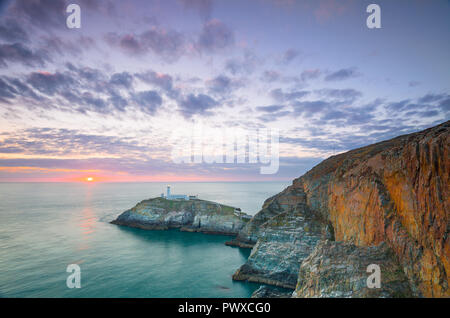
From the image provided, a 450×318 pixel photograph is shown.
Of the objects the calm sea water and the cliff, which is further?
the cliff

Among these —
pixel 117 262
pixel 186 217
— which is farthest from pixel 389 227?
pixel 186 217

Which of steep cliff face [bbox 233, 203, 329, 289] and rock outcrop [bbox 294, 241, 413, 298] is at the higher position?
rock outcrop [bbox 294, 241, 413, 298]

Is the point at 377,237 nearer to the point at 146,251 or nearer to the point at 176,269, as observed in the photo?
the point at 176,269

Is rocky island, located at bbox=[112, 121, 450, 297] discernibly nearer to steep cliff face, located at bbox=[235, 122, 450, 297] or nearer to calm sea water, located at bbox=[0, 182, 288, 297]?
steep cliff face, located at bbox=[235, 122, 450, 297]

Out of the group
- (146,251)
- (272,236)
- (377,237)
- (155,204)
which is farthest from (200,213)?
(377,237)

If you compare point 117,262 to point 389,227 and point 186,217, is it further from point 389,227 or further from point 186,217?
point 389,227

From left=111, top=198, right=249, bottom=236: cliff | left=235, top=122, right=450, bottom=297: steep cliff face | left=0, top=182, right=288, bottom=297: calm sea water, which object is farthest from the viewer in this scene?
left=111, top=198, right=249, bottom=236: cliff

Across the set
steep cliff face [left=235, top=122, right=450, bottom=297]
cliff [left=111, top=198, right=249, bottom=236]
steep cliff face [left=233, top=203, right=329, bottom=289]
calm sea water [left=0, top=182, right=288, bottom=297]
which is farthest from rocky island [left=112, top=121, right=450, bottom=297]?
cliff [left=111, top=198, right=249, bottom=236]

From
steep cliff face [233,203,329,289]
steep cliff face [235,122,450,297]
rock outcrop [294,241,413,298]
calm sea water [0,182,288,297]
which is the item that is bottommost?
calm sea water [0,182,288,297]

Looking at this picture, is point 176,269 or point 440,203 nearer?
point 440,203
